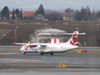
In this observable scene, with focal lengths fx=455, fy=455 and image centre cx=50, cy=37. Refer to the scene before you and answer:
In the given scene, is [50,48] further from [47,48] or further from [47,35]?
[47,35]

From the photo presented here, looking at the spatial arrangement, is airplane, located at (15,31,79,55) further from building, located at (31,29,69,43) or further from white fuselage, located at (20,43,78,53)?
building, located at (31,29,69,43)

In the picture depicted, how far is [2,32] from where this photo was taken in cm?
→ 10375

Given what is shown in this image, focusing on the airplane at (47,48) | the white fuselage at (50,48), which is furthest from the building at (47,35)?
the white fuselage at (50,48)

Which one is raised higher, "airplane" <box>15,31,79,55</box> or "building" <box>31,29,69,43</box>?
"building" <box>31,29,69,43</box>

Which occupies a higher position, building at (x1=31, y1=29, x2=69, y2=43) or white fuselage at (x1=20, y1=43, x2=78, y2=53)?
building at (x1=31, y1=29, x2=69, y2=43)

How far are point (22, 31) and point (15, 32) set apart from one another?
3656mm

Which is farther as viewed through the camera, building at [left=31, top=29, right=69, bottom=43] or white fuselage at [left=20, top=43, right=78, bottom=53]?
building at [left=31, top=29, right=69, bottom=43]

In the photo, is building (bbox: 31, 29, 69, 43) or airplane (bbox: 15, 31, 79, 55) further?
building (bbox: 31, 29, 69, 43)

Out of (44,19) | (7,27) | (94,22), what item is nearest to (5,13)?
(44,19)

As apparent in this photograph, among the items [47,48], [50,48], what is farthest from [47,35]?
[50,48]

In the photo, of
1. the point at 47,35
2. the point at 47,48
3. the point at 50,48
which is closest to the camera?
the point at 50,48

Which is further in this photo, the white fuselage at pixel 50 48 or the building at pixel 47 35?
the building at pixel 47 35

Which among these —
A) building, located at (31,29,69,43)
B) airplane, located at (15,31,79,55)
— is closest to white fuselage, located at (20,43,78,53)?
airplane, located at (15,31,79,55)

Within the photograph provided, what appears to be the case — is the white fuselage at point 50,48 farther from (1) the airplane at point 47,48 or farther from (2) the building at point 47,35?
(2) the building at point 47,35
